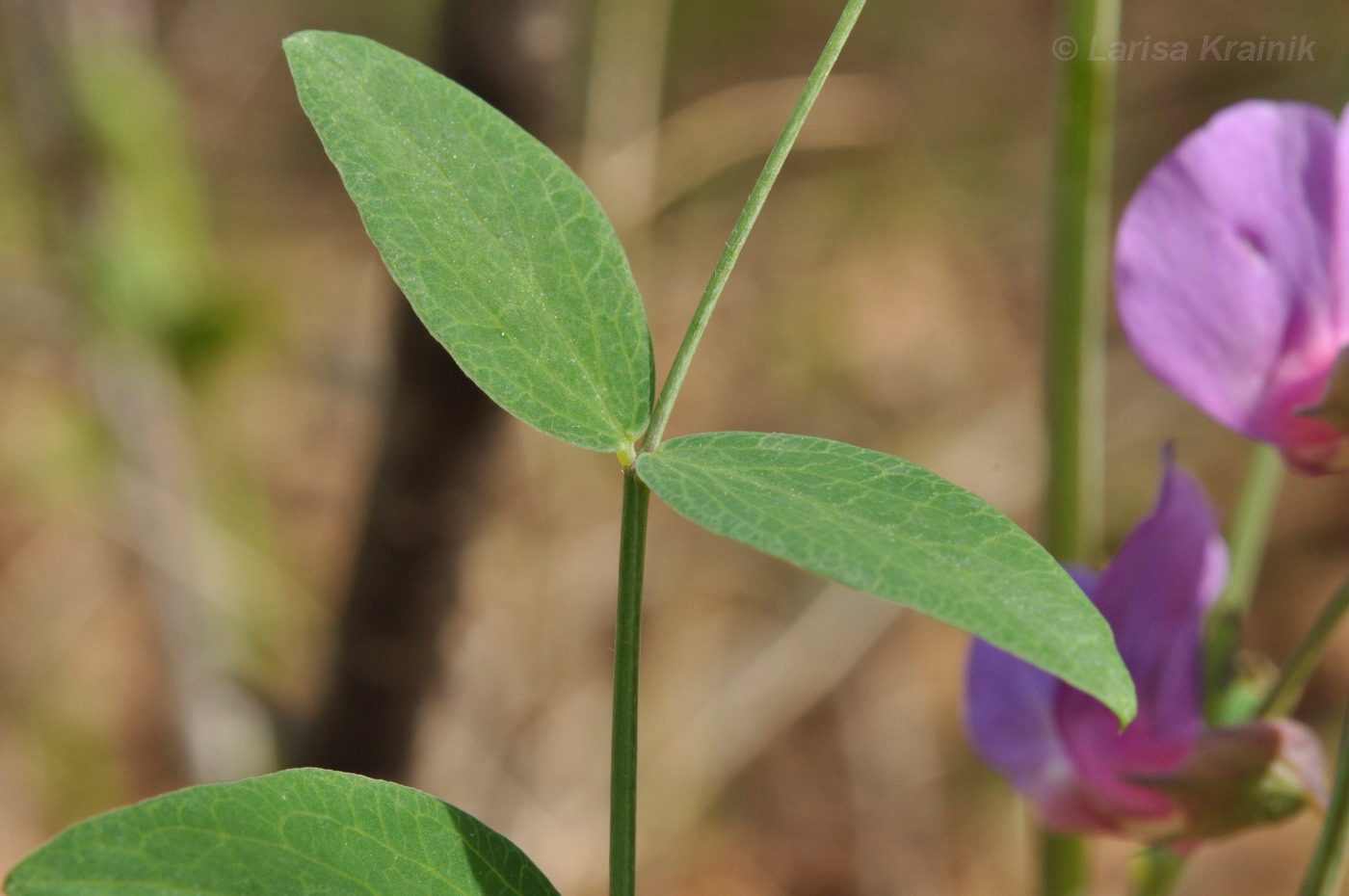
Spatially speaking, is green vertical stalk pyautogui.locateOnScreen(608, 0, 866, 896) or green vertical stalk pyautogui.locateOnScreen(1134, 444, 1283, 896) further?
green vertical stalk pyautogui.locateOnScreen(1134, 444, 1283, 896)

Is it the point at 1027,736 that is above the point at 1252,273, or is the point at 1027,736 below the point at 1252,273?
below

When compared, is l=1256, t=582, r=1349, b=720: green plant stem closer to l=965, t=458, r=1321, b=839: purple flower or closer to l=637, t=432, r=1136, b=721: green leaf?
l=965, t=458, r=1321, b=839: purple flower

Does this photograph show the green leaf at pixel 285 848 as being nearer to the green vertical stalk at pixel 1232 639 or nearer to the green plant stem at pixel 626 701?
the green plant stem at pixel 626 701

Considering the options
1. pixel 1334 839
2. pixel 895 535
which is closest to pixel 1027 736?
pixel 1334 839

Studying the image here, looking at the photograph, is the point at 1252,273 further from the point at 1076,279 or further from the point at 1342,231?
the point at 1076,279

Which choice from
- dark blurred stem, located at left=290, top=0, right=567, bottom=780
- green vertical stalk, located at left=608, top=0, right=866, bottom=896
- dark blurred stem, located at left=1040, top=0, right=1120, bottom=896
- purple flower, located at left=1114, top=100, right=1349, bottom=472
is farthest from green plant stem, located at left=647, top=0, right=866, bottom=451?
dark blurred stem, located at left=290, top=0, right=567, bottom=780
